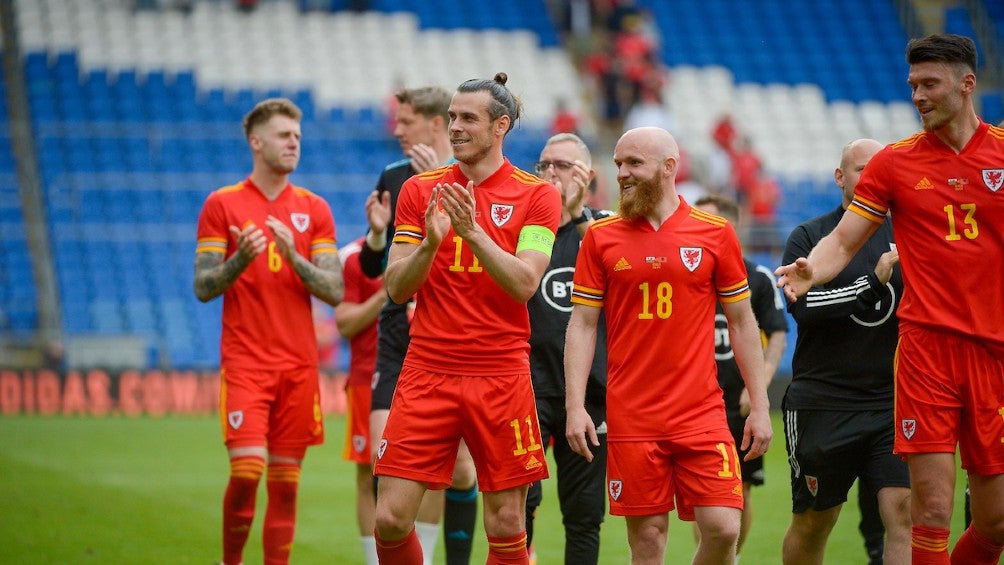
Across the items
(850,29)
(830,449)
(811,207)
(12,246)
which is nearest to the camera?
(830,449)

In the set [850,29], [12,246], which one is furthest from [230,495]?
[850,29]

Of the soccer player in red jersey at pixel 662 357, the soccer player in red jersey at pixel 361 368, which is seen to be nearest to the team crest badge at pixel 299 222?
the soccer player in red jersey at pixel 361 368

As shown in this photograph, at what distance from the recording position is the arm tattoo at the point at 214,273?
24.7 feet

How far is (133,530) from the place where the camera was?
394 inches

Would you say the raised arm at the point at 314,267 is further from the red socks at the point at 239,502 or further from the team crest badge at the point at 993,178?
the team crest badge at the point at 993,178

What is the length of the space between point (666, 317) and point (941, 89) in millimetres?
1638

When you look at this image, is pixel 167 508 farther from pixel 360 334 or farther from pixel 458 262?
pixel 458 262

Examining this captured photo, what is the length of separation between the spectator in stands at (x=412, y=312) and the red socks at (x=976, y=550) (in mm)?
2762

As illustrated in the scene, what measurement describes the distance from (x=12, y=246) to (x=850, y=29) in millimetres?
18651

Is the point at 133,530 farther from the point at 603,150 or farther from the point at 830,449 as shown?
the point at 603,150

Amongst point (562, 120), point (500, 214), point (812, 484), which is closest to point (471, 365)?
point (500, 214)

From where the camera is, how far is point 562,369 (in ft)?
24.2

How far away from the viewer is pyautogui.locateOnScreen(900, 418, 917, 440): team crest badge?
18.9 feet

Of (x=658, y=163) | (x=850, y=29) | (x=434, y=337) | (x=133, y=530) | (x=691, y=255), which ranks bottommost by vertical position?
(x=133, y=530)
